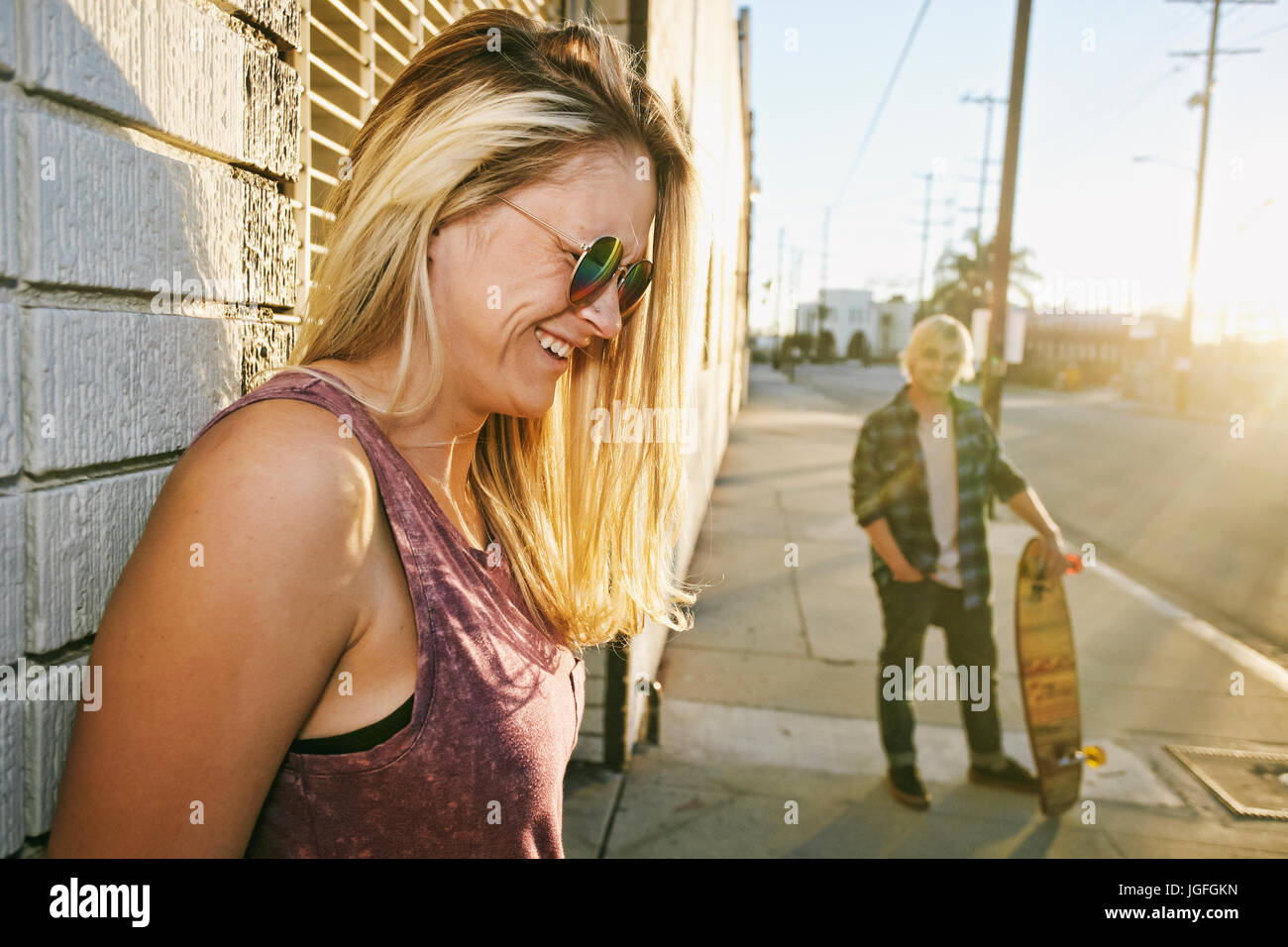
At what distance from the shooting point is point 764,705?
16.3 ft

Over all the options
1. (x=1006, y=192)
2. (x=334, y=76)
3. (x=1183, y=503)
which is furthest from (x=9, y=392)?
(x=1183, y=503)

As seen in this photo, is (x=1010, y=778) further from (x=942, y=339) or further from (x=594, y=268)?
(x=594, y=268)

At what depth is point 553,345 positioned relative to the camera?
1.39 m

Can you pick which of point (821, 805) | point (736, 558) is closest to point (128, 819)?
point (821, 805)

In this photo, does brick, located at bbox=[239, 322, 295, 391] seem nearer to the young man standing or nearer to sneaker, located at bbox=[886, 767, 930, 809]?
the young man standing

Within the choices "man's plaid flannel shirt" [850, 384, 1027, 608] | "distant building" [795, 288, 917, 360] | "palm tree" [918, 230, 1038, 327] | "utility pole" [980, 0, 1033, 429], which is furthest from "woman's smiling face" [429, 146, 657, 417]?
"distant building" [795, 288, 917, 360]

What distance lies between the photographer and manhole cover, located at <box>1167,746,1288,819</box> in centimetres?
404

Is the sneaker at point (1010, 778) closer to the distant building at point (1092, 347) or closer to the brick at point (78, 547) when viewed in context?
the brick at point (78, 547)

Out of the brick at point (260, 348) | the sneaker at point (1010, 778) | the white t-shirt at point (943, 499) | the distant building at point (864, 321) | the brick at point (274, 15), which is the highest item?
the distant building at point (864, 321)

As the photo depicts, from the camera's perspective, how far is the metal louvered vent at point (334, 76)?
182 cm

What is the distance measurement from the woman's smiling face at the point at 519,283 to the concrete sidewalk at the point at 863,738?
99.3 inches

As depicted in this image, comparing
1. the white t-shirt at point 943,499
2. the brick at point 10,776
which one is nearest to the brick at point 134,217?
the brick at point 10,776
